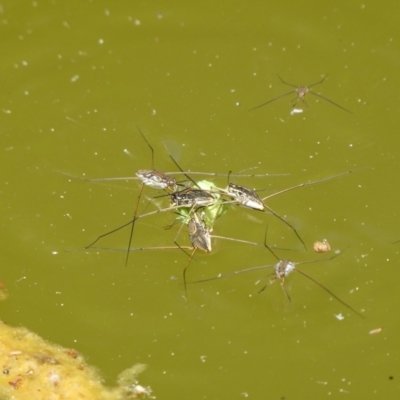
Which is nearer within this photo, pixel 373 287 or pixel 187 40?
pixel 373 287

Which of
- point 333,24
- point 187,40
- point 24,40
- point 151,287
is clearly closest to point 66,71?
point 24,40

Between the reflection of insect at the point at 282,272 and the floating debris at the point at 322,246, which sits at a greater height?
the floating debris at the point at 322,246

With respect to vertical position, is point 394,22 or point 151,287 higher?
point 394,22

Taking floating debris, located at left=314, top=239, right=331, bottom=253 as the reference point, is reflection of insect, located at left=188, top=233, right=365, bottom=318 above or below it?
below

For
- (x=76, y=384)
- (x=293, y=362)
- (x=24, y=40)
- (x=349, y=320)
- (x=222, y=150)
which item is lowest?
(x=76, y=384)

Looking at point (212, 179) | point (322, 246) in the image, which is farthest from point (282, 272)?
point (212, 179)

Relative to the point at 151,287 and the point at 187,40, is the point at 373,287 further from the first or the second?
the point at 187,40

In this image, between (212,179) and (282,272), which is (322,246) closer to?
(282,272)

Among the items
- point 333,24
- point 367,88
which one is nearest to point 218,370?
point 367,88
